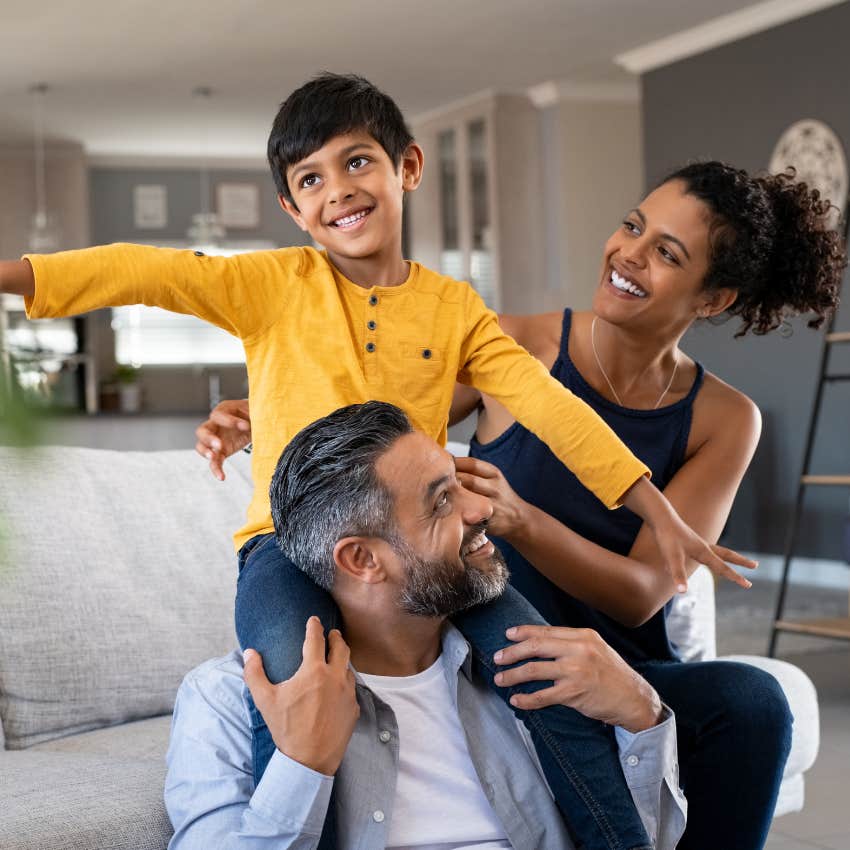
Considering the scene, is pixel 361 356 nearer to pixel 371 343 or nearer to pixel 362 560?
pixel 371 343

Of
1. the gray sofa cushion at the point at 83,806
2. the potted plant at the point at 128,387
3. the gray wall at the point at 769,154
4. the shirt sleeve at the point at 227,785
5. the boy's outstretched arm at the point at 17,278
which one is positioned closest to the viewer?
the boy's outstretched arm at the point at 17,278

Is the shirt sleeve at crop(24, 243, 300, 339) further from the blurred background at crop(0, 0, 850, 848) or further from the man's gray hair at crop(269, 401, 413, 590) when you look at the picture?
the blurred background at crop(0, 0, 850, 848)

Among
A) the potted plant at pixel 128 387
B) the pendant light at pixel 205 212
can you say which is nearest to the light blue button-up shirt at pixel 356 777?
the pendant light at pixel 205 212

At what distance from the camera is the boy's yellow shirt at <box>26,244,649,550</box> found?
1.73 metres

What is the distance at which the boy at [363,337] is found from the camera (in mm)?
1631

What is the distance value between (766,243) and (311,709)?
129 centimetres

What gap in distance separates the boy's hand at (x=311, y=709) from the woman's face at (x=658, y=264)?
3.01ft

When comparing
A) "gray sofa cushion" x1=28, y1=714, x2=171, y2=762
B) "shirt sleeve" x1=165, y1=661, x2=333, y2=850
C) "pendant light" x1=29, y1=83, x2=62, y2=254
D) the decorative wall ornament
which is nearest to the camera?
"shirt sleeve" x1=165, y1=661, x2=333, y2=850

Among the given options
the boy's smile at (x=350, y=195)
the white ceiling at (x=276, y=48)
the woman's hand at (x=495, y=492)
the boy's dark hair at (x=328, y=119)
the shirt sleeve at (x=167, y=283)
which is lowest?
the woman's hand at (x=495, y=492)

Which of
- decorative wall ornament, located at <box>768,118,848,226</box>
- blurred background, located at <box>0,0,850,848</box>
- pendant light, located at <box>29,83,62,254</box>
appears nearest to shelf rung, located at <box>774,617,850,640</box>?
blurred background, located at <box>0,0,850,848</box>

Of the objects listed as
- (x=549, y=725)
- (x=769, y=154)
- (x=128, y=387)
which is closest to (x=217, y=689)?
(x=549, y=725)

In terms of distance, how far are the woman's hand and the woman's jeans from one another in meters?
0.10

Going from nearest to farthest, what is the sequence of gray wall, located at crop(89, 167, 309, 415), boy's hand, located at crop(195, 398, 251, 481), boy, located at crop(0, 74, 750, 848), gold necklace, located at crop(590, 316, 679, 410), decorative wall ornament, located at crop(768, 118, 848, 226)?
1. boy, located at crop(0, 74, 750, 848)
2. boy's hand, located at crop(195, 398, 251, 481)
3. gold necklace, located at crop(590, 316, 679, 410)
4. decorative wall ornament, located at crop(768, 118, 848, 226)
5. gray wall, located at crop(89, 167, 309, 415)

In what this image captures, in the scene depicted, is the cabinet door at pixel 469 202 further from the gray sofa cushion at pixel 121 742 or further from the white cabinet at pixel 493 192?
the gray sofa cushion at pixel 121 742
